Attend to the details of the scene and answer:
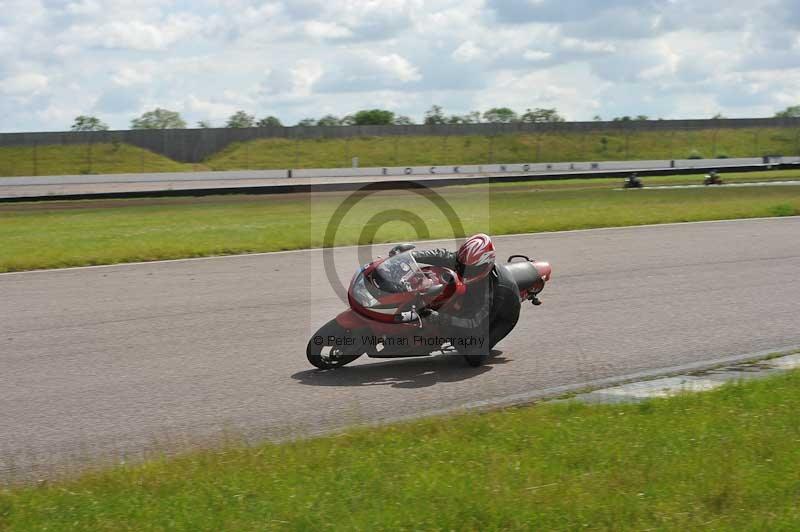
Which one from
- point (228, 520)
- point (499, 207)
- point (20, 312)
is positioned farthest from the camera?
point (499, 207)

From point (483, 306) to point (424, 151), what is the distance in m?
67.1

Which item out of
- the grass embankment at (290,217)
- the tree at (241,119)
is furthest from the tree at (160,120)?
the grass embankment at (290,217)

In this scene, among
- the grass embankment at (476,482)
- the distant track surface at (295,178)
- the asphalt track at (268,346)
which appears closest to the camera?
the grass embankment at (476,482)

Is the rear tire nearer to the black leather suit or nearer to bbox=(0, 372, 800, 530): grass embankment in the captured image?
the black leather suit

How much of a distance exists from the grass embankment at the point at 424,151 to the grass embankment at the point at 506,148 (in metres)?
0.08

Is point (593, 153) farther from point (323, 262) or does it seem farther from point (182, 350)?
point (182, 350)

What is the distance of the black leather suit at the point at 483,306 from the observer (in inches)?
334

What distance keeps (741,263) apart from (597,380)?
7825mm

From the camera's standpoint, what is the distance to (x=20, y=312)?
11383 mm

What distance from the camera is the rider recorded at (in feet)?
27.8

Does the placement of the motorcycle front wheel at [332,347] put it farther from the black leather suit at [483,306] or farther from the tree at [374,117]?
the tree at [374,117]

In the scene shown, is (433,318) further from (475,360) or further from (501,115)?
(501,115)

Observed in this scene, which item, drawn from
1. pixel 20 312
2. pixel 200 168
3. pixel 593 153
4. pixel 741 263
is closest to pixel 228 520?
pixel 20 312

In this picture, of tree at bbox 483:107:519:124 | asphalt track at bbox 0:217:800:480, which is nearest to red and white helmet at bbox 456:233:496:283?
asphalt track at bbox 0:217:800:480
